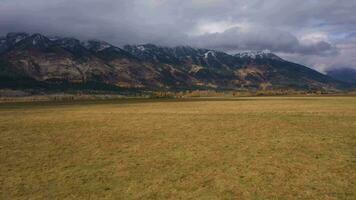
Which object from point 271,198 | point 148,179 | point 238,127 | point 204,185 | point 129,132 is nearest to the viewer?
point 271,198

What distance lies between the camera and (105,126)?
3769 centimetres

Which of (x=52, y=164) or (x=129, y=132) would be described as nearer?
(x=52, y=164)

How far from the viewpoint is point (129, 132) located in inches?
1299

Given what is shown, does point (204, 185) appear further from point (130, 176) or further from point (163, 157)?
point (163, 157)

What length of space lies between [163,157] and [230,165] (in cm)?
452

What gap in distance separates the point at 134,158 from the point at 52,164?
4877 mm

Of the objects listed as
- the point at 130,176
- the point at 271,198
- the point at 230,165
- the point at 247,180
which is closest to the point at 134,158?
the point at 130,176

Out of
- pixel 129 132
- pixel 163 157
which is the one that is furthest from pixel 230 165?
pixel 129 132

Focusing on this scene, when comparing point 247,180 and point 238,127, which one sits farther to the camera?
point 238,127

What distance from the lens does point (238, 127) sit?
1388 inches

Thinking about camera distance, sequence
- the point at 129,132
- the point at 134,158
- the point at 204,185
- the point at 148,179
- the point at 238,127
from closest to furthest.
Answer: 1. the point at 204,185
2. the point at 148,179
3. the point at 134,158
4. the point at 129,132
5. the point at 238,127

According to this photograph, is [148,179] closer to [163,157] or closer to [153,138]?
[163,157]

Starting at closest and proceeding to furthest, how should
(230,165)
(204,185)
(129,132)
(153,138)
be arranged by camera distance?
1. (204,185)
2. (230,165)
3. (153,138)
4. (129,132)

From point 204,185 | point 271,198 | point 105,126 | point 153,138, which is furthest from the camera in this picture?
point 105,126
